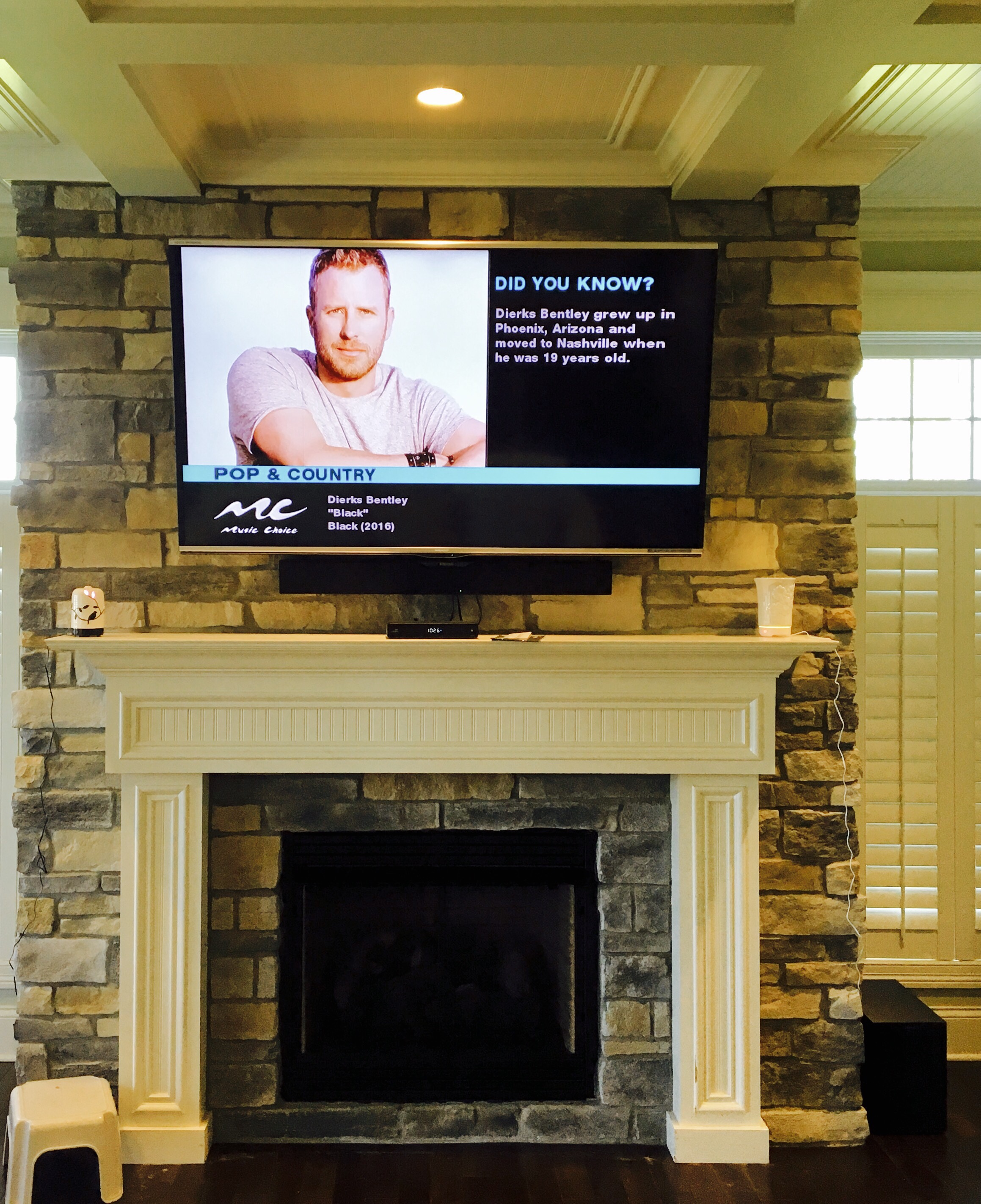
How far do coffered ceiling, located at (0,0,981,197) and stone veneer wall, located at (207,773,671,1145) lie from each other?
1.63 meters

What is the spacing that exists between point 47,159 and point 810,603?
236 cm

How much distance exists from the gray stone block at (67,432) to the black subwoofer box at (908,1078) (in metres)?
2.65

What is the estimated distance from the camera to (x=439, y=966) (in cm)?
290

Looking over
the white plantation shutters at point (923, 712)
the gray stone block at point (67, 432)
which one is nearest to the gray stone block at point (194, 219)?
the gray stone block at point (67, 432)

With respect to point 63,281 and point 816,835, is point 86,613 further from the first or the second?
point 816,835

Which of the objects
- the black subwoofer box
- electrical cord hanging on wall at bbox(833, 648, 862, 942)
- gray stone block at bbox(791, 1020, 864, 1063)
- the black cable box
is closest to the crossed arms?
the black cable box

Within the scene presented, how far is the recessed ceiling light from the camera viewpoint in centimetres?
244

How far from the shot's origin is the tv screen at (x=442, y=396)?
2.62 meters

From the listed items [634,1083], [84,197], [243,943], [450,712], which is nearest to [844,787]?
[634,1083]

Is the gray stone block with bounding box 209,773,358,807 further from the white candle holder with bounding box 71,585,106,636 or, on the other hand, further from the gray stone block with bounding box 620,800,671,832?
the gray stone block with bounding box 620,800,671,832

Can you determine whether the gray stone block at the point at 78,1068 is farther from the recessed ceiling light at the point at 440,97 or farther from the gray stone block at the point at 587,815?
the recessed ceiling light at the point at 440,97

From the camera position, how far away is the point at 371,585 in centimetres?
278

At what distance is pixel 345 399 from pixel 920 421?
203cm

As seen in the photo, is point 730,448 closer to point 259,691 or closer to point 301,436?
point 301,436
